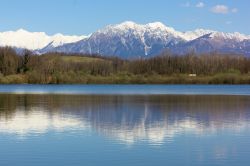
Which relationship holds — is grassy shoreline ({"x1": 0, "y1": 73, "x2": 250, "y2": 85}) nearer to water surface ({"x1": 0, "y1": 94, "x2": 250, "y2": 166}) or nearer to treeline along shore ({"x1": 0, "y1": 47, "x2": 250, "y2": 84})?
treeline along shore ({"x1": 0, "y1": 47, "x2": 250, "y2": 84})

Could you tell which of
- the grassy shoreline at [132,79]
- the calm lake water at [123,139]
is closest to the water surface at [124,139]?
the calm lake water at [123,139]

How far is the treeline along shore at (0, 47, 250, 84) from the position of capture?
162 meters

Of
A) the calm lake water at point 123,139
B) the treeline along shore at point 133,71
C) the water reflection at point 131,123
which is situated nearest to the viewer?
the calm lake water at point 123,139

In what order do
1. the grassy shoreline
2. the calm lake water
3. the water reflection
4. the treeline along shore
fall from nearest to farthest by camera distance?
1. the calm lake water
2. the water reflection
3. the grassy shoreline
4. the treeline along shore

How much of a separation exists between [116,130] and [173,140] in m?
5.23

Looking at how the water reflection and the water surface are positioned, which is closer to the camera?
the water surface

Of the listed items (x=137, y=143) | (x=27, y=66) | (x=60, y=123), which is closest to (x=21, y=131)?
(x=60, y=123)

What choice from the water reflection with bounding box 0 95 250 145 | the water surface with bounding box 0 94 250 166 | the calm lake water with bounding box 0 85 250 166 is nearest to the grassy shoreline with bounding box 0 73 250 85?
the water reflection with bounding box 0 95 250 145

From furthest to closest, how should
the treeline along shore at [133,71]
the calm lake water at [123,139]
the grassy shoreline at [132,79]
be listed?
the treeline along shore at [133,71] → the grassy shoreline at [132,79] → the calm lake water at [123,139]

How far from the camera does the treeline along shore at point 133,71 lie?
6393 inches

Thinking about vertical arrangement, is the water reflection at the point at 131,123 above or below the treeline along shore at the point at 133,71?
below

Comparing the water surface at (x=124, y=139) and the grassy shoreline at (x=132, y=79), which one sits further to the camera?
the grassy shoreline at (x=132, y=79)

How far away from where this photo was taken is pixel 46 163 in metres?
21.6

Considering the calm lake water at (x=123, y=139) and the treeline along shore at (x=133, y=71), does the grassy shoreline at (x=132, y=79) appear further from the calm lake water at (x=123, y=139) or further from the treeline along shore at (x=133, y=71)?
the calm lake water at (x=123, y=139)
